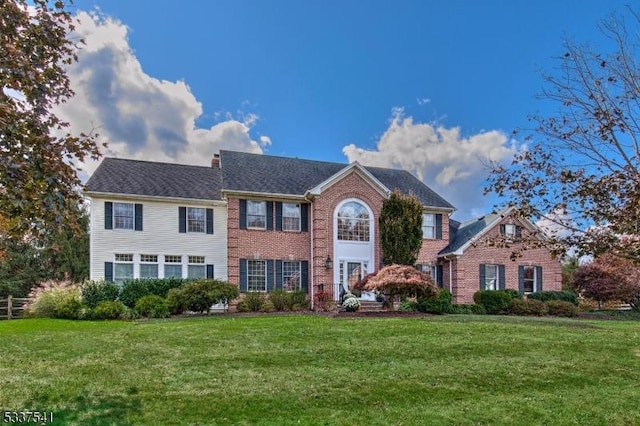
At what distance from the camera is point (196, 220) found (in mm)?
21859

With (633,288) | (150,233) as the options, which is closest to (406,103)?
(150,233)

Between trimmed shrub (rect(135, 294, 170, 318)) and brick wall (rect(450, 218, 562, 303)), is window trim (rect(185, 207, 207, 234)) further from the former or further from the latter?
brick wall (rect(450, 218, 562, 303))

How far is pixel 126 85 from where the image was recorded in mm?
15172

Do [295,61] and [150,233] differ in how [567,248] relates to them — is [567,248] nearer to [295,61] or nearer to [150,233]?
[295,61]

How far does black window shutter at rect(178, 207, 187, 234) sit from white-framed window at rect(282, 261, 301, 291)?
199 inches

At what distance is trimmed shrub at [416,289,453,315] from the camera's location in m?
18.4

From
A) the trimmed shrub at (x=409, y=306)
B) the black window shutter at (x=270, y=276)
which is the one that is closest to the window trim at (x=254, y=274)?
the black window shutter at (x=270, y=276)

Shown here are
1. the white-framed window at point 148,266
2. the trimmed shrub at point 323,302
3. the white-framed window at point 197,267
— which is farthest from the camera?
the white-framed window at point 197,267

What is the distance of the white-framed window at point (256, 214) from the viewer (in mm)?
21312

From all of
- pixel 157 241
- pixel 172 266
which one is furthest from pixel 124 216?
pixel 172 266

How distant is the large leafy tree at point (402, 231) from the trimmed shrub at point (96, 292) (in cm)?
1191

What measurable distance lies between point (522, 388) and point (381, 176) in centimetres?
1948

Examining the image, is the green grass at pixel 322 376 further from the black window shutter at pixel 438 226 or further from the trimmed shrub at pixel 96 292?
the black window shutter at pixel 438 226

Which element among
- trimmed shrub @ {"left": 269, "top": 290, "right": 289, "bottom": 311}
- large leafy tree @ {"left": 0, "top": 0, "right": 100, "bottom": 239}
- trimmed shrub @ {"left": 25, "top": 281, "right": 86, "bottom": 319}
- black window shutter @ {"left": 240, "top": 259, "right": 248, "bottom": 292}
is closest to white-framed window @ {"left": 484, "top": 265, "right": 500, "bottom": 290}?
trimmed shrub @ {"left": 269, "top": 290, "right": 289, "bottom": 311}
